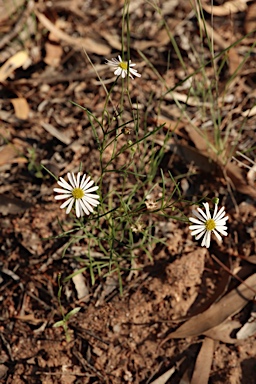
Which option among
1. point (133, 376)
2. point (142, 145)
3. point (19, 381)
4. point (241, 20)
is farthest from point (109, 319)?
point (241, 20)

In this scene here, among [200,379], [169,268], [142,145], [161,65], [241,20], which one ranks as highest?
[241,20]

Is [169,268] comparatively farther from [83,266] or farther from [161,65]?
[161,65]

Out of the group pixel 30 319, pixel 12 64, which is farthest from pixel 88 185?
pixel 12 64

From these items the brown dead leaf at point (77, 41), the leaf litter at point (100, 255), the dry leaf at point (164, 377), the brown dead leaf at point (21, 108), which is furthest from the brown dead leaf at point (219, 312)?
the brown dead leaf at point (77, 41)

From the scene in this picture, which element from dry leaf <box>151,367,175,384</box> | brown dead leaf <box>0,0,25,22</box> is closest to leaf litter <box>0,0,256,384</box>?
dry leaf <box>151,367,175,384</box>

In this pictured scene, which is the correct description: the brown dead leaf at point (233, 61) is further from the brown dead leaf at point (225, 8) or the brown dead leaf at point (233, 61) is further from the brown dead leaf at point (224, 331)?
the brown dead leaf at point (224, 331)

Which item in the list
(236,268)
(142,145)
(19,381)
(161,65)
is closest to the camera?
(19,381)

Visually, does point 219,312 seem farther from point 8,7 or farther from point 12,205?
point 8,7
